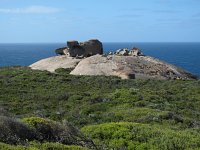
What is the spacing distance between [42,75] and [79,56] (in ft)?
48.3

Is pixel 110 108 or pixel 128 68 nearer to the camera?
pixel 110 108

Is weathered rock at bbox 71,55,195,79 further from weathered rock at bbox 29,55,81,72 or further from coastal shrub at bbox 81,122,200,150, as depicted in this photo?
coastal shrub at bbox 81,122,200,150

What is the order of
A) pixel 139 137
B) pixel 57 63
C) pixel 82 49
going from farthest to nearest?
1. pixel 82 49
2. pixel 57 63
3. pixel 139 137

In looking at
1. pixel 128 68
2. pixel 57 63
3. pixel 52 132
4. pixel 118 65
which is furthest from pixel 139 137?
pixel 57 63

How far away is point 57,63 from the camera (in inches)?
2394

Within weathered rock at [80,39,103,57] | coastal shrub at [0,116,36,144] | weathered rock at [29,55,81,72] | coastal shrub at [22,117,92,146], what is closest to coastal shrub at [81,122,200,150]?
coastal shrub at [22,117,92,146]

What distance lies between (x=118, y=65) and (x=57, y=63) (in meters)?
11.8

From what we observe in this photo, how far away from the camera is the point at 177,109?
2833 centimetres

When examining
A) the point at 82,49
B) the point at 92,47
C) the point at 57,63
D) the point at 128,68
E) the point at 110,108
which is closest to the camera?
the point at 110,108

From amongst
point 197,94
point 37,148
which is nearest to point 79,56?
point 197,94

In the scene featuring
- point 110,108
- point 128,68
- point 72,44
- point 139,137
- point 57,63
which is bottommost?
point 57,63

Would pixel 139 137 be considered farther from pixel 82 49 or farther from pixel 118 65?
pixel 82 49

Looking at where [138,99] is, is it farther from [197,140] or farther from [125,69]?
[125,69]

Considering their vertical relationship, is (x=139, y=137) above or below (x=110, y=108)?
above
